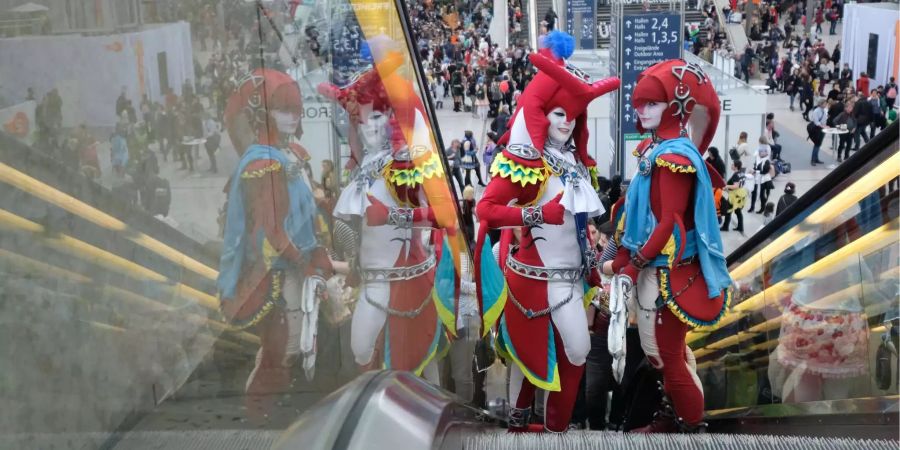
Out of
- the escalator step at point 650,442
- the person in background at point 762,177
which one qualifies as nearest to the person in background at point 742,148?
the person in background at point 762,177

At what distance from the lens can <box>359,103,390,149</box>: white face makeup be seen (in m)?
3.92

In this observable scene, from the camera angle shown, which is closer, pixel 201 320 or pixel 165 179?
pixel 165 179

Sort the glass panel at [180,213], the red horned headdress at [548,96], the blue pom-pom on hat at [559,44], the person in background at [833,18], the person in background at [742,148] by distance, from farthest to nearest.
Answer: the person in background at [833,18], the person in background at [742,148], the blue pom-pom on hat at [559,44], the red horned headdress at [548,96], the glass panel at [180,213]

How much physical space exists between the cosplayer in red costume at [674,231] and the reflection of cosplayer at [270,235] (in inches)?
87.3

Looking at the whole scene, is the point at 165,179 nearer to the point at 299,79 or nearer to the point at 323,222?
the point at 299,79

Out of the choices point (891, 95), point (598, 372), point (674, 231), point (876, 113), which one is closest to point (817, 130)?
point (876, 113)

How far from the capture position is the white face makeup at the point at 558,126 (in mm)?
5043

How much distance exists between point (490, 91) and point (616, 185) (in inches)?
509

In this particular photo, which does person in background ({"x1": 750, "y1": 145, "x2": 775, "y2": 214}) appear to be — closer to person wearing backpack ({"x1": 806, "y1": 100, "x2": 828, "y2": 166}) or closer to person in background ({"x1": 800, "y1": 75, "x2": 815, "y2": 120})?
person wearing backpack ({"x1": 806, "y1": 100, "x2": 828, "y2": 166})

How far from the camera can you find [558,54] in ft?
17.0

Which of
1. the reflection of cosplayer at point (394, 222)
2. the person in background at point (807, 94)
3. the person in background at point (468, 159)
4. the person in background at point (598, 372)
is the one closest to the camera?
the reflection of cosplayer at point (394, 222)

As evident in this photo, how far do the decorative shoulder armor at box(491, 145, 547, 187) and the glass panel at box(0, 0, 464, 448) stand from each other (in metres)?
1.14

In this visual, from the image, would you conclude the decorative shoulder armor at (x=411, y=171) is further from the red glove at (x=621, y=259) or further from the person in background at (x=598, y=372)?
the person in background at (x=598, y=372)

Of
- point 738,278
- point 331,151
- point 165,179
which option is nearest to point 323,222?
point 331,151
